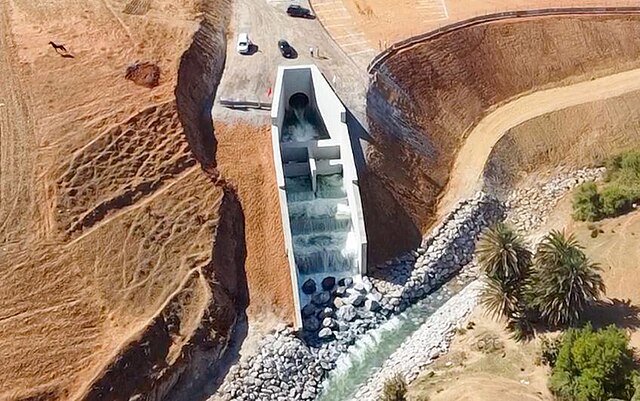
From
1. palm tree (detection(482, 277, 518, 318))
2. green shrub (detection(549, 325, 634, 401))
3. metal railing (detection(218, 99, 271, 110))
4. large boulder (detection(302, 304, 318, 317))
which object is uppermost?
metal railing (detection(218, 99, 271, 110))

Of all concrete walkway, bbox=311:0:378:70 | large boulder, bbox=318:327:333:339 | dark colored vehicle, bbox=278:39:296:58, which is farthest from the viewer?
concrete walkway, bbox=311:0:378:70

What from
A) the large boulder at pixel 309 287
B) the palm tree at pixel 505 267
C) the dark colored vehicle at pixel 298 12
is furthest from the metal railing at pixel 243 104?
the palm tree at pixel 505 267

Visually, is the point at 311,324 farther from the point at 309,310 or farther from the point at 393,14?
the point at 393,14

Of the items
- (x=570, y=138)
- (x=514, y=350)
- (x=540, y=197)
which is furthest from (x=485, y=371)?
(x=570, y=138)

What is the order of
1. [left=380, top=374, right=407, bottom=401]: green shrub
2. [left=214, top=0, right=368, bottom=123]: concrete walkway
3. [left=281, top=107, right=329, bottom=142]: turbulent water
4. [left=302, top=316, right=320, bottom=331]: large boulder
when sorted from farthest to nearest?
[left=281, top=107, right=329, bottom=142]: turbulent water → [left=214, top=0, right=368, bottom=123]: concrete walkway → [left=302, top=316, right=320, bottom=331]: large boulder → [left=380, top=374, right=407, bottom=401]: green shrub

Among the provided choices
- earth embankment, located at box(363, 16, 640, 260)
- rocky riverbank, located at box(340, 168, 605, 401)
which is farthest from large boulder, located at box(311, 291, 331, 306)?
rocky riverbank, located at box(340, 168, 605, 401)

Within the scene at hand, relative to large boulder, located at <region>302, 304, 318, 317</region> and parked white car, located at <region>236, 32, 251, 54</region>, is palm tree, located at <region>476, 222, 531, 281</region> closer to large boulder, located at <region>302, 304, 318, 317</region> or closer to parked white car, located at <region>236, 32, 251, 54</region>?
large boulder, located at <region>302, 304, 318, 317</region>

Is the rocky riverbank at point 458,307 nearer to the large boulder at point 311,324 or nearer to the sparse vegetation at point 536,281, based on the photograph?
the sparse vegetation at point 536,281
